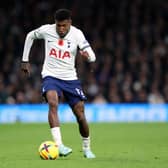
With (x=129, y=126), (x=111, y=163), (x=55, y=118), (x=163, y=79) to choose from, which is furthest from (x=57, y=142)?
(x=163, y=79)

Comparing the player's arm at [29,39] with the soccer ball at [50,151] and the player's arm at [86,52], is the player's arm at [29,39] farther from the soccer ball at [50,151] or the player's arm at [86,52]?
the soccer ball at [50,151]

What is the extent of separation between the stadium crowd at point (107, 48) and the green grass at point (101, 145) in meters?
2.18

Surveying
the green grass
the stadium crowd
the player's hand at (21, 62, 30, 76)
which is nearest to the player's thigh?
the player's hand at (21, 62, 30, 76)

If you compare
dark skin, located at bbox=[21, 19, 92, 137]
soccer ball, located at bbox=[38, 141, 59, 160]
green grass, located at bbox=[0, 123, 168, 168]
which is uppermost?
dark skin, located at bbox=[21, 19, 92, 137]

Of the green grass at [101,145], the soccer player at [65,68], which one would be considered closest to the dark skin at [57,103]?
the soccer player at [65,68]

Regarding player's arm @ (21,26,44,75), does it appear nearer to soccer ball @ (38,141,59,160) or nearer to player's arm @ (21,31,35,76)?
player's arm @ (21,31,35,76)

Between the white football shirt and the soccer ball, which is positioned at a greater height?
the white football shirt

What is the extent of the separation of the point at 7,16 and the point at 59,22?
17.3 m

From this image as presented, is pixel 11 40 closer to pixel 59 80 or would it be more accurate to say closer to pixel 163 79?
pixel 163 79

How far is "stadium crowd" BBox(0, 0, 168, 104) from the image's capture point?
78.3 ft

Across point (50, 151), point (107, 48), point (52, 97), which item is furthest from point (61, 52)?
point (107, 48)

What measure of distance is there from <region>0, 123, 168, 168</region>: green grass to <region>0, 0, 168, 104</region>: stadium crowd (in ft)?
7.17

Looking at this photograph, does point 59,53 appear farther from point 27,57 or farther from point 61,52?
point 27,57

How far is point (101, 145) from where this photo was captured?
14.0m
